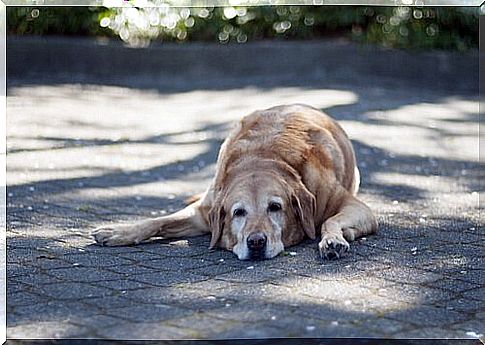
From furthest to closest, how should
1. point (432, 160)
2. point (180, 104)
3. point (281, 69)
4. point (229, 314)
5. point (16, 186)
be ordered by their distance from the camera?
1. point (281, 69)
2. point (180, 104)
3. point (432, 160)
4. point (16, 186)
5. point (229, 314)

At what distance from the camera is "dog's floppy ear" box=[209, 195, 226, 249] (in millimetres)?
5078

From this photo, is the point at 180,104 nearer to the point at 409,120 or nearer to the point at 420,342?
the point at 409,120


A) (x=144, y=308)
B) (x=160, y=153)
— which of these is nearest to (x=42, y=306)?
(x=144, y=308)

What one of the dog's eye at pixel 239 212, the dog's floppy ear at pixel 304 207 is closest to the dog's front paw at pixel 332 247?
the dog's floppy ear at pixel 304 207

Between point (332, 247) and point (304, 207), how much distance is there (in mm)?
366

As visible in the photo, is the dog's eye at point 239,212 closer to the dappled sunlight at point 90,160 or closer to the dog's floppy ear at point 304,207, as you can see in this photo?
the dog's floppy ear at point 304,207

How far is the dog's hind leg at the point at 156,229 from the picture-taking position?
5.25 meters

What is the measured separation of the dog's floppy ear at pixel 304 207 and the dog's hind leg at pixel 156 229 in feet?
2.01

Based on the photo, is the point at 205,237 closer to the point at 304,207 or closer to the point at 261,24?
the point at 304,207

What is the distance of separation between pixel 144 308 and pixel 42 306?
1.39 ft

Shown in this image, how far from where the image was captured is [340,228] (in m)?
5.10

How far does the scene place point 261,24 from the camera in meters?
12.3

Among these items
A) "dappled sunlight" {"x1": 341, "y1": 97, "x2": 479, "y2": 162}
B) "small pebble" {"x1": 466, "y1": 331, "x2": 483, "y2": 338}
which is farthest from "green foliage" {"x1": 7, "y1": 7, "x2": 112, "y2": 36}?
"small pebble" {"x1": 466, "y1": 331, "x2": 483, "y2": 338}

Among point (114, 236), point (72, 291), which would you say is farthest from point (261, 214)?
point (72, 291)
